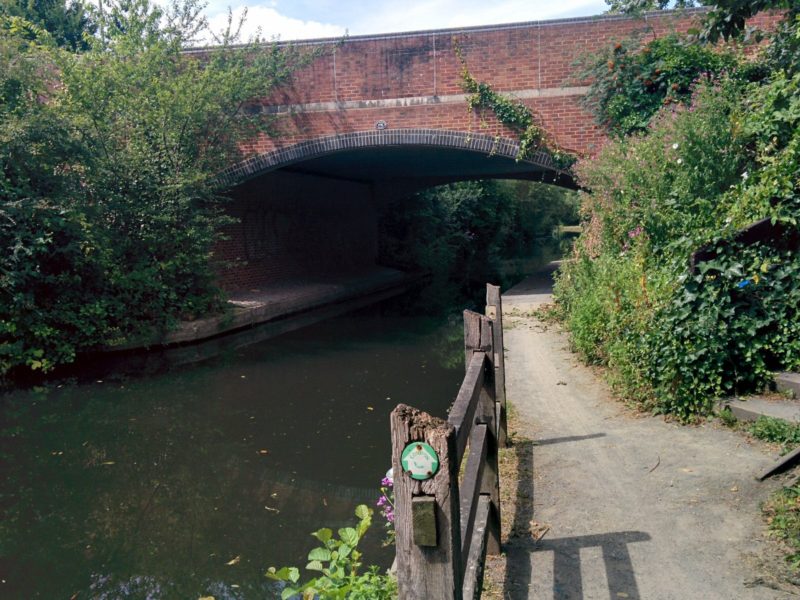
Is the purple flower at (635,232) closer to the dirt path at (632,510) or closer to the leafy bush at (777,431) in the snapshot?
the dirt path at (632,510)

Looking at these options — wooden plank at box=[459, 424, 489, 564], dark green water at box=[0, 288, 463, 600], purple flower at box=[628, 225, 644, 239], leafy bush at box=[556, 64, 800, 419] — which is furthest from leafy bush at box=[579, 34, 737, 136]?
wooden plank at box=[459, 424, 489, 564]

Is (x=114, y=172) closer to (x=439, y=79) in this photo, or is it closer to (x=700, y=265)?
(x=439, y=79)

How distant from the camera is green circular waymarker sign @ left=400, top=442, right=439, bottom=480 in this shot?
1939 millimetres

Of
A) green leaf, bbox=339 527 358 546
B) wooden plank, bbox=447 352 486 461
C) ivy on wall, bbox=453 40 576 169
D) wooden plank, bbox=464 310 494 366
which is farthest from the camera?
ivy on wall, bbox=453 40 576 169

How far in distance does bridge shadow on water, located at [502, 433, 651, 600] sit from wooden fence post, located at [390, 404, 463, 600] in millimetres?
1258

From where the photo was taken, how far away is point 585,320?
8.04 metres

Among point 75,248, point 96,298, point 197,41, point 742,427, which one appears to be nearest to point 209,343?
point 96,298

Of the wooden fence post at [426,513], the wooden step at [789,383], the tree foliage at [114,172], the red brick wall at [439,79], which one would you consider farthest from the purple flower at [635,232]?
the tree foliage at [114,172]

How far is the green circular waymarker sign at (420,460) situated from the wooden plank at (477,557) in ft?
2.83

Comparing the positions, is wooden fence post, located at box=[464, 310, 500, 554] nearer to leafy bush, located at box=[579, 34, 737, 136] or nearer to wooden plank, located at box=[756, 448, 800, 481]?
wooden plank, located at box=[756, 448, 800, 481]

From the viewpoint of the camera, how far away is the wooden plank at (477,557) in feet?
9.21

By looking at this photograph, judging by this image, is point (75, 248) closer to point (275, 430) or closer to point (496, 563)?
point (275, 430)

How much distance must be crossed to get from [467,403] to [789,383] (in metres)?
3.71

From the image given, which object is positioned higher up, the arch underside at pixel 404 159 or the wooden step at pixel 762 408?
the arch underside at pixel 404 159
